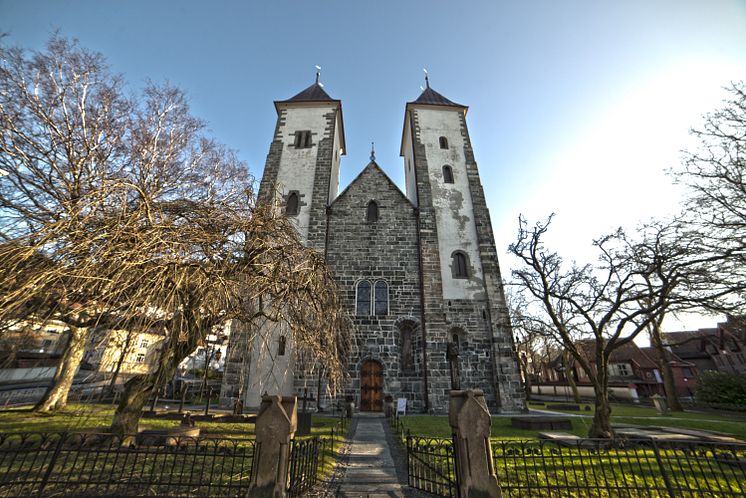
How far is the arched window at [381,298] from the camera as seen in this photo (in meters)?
15.4

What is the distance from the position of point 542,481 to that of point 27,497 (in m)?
7.68

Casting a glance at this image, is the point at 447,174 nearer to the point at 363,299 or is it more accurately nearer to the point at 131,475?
the point at 363,299

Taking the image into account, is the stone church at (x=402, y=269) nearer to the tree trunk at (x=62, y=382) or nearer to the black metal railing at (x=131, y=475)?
the tree trunk at (x=62, y=382)

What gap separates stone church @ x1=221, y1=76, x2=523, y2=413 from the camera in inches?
554

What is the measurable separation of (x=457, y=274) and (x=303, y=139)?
497 inches

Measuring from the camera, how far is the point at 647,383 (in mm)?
32875

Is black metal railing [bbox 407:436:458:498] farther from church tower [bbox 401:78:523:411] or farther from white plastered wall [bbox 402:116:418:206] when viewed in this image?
white plastered wall [bbox 402:116:418:206]

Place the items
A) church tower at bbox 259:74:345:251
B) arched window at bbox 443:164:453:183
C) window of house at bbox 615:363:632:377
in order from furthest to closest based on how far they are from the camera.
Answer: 1. window of house at bbox 615:363:632:377
2. arched window at bbox 443:164:453:183
3. church tower at bbox 259:74:345:251

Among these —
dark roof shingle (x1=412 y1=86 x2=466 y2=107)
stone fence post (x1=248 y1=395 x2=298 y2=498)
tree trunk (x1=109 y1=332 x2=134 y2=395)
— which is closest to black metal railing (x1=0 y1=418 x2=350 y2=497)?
stone fence post (x1=248 y1=395 x2=298 y2=498)

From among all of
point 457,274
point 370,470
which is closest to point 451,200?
point 457,274

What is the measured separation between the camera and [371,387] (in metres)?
14.3

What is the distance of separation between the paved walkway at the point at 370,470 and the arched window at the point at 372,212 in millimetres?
10844

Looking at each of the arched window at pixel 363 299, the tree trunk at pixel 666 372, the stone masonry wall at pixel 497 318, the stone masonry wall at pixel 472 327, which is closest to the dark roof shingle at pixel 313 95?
the stone masonry wall at pixel 472 327

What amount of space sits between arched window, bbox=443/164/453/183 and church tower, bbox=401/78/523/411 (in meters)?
0.06
